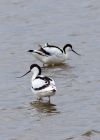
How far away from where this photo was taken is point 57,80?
53.1 ft

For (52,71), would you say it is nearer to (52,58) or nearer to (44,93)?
(52,58)

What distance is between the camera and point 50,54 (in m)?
18.2

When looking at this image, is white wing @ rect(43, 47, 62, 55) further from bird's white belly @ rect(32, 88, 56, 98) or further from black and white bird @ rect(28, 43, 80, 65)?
bird's white belly @ rect(32, 88, 56, 98)

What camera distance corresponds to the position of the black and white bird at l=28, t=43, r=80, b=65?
18020 mm

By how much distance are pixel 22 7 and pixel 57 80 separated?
848 centimetres

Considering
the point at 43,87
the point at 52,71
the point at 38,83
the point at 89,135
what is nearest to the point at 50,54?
the point at 52,71

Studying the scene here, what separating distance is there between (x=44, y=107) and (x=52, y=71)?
138 inches

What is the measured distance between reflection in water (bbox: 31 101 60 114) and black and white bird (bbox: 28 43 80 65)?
355 cm

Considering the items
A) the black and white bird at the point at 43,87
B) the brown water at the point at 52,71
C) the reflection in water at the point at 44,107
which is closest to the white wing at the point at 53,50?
the brown water at the point at 52,71

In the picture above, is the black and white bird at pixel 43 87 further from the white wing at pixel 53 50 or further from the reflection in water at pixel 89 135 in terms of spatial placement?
the white wing at pixel 53 50

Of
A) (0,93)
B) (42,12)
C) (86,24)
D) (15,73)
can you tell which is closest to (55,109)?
(0,93)

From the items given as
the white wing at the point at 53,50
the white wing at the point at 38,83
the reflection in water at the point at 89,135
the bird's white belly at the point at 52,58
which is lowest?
the reflection in water at the point at 89,135

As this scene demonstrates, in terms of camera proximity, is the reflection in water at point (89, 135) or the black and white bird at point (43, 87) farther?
the black and white bird at point (43, 87)

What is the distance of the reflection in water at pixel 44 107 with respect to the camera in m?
13.8
